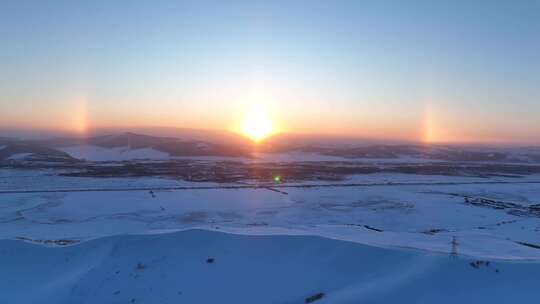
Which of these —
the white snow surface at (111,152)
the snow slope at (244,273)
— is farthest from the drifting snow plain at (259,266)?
the white snow surface at (111,152)

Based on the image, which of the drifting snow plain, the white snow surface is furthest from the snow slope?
the white snow surface

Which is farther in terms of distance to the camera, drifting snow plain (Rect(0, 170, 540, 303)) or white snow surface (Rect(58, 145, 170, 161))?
white snow surface (Rect(58, 145, 170, 161))

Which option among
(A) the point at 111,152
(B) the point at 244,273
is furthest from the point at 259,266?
(A) the point at 111,152

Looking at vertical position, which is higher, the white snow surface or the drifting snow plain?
the drifting snow plain

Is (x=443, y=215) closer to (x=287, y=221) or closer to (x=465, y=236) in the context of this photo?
(x=465, y=236)

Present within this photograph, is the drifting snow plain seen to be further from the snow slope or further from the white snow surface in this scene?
the white snow surface

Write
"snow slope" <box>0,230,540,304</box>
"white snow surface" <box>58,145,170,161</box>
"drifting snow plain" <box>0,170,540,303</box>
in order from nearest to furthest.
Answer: "snow slope" <box>0,230,540,304</box> < "drifting snow plain" <box>0,170,540,303</box> < "white snow surface" <box>58,145,170,161</box>

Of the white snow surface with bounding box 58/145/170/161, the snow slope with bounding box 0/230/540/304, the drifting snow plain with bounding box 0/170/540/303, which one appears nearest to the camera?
the snow slope with bounding box 0/230/540/304

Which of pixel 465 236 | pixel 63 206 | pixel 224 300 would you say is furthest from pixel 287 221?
pixel 63 206

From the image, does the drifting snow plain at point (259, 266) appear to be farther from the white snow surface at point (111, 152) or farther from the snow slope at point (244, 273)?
the white snow surface at point (111, 152)
